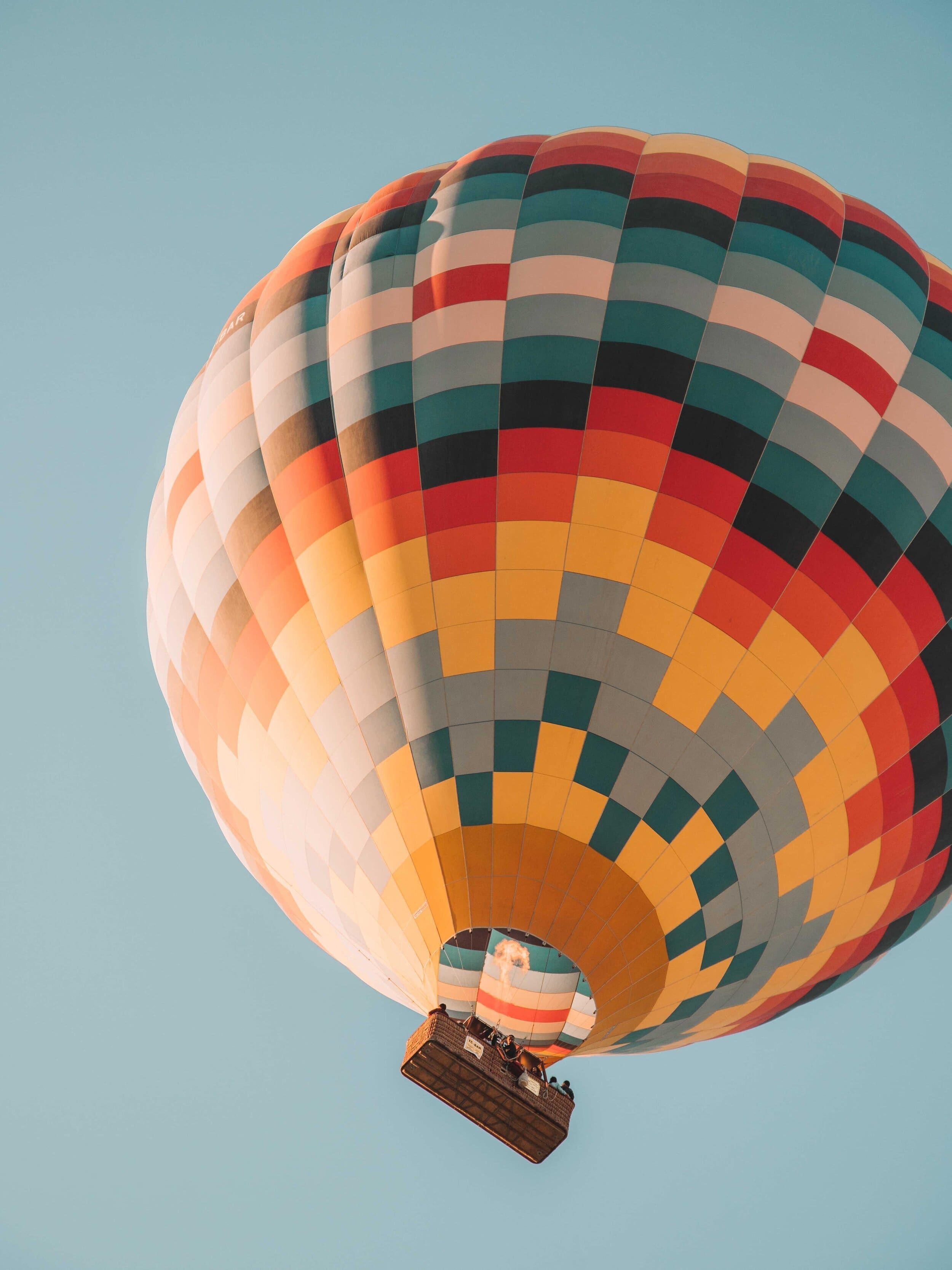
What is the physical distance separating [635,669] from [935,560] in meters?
2.11

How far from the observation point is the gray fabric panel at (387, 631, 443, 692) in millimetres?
6363

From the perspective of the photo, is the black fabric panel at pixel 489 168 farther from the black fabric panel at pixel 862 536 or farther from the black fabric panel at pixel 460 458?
the black fabric panel at pixel 862 536

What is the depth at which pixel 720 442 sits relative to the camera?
6.45 meters

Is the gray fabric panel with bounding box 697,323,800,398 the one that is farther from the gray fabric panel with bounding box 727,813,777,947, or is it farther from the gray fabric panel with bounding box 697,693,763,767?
the gray fabric panel with bounding box 727,813,777,947

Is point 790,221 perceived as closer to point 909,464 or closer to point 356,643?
Answer: point 909,464

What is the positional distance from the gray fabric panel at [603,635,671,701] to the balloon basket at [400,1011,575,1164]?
7.36 feet

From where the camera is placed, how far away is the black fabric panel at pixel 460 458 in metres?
6.50

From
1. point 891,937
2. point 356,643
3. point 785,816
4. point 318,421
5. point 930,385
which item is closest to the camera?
point 785,816

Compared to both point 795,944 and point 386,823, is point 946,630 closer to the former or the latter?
point 795,944

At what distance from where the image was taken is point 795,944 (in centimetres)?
707

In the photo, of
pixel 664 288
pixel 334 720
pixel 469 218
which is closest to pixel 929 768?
pixel 664 288

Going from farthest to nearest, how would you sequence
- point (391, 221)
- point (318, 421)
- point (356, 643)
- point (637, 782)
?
point (391, 221) → point (318, 421) → point (356, 643) → point (637, 782)

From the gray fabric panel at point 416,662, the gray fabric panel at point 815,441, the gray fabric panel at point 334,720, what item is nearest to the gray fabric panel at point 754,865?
the gray fabric panel at point 416,662

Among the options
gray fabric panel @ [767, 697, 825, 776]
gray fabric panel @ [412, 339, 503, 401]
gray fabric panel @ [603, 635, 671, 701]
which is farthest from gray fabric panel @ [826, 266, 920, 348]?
gray fabric panel @ [603, 635, 671, 701]
